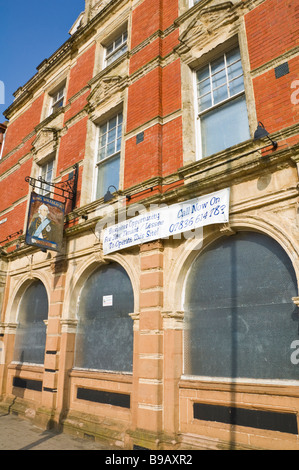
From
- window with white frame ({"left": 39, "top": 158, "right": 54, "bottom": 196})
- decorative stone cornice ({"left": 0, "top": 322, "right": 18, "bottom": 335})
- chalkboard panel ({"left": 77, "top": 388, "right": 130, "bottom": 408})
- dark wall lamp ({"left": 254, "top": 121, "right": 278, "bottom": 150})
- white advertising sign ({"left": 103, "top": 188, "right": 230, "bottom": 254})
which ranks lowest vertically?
chalkboard panel ({"left": 77, "top": 388, "right": 130, "bottom": 408})

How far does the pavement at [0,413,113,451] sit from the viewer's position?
6.22 metres

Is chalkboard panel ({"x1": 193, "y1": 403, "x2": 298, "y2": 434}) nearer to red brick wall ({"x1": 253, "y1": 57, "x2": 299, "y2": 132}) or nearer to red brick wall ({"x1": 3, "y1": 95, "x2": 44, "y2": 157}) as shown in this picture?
red brick wall ({"x1": 253, "y1": 57, "x2": 299, "y2": 132})

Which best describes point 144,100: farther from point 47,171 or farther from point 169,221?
point 47,171

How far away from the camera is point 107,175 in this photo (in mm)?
8844

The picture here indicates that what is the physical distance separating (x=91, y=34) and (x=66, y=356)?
10456 millimetres

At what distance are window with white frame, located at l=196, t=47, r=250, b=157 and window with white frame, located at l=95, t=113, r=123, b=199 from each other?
259cm

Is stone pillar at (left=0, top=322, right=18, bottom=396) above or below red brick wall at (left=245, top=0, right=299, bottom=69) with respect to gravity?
below

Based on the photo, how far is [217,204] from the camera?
568 centimetres

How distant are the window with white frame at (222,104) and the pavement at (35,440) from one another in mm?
6426

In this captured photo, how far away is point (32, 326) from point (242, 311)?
7.20 metres

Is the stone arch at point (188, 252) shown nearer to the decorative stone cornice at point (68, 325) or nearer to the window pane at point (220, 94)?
the window pane at point (220, 94)

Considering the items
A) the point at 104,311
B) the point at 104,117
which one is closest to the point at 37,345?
the point at 104,311

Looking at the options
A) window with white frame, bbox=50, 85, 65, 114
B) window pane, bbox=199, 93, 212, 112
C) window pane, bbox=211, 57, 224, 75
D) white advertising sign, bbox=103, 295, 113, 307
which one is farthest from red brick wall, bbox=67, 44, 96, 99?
white advertising sign, bbox=103, 295, 113, 307

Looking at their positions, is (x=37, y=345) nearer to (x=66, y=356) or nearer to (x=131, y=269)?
(x=66, y=356)
